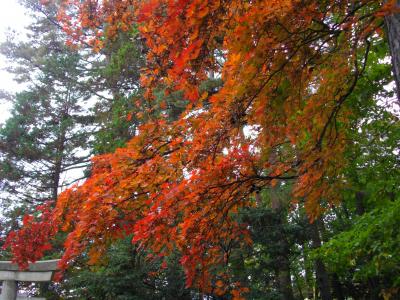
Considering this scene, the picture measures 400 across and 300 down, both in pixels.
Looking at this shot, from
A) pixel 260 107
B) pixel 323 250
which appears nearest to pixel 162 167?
pixel 260 107

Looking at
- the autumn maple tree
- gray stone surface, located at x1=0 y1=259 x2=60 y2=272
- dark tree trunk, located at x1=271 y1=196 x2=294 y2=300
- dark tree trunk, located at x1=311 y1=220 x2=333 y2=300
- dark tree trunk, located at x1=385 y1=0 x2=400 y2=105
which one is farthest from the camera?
dark tree trunk, located at x1=311 y1=220 x2=333 y2=300

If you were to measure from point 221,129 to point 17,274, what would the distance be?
602 centimetres

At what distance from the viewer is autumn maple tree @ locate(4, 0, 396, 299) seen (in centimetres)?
249

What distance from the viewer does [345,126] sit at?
16.5 feet

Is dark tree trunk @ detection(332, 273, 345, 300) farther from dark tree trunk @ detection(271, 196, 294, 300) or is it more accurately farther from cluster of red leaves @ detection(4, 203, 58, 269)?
cluster of red leaves @ detection(4, 203, 58, 269)

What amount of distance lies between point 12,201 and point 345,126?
1252 cm

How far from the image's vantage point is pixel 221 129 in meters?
3.07

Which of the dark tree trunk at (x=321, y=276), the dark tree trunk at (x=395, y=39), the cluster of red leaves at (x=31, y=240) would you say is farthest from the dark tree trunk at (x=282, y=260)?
the dark tree trunk at (x=395, y=39)

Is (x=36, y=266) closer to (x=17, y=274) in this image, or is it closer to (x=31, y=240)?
(x=17, y=274)

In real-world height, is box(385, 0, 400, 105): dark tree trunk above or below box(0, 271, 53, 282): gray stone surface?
above

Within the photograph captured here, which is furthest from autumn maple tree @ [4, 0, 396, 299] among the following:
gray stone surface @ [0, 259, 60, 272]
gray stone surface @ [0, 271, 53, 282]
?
gray stone surface @ [0, 271, 53, 282]

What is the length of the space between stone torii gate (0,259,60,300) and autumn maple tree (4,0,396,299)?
3037 mm

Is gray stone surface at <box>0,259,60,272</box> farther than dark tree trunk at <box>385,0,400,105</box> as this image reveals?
Yes

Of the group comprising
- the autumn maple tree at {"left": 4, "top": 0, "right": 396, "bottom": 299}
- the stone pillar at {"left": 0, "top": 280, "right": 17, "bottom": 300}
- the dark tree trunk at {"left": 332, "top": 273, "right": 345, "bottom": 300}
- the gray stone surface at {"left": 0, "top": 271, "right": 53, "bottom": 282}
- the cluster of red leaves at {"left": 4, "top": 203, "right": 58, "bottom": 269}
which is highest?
the autumn maple tree at {"left": 4, "top": 0, "right": 396, "bottom": 299}
